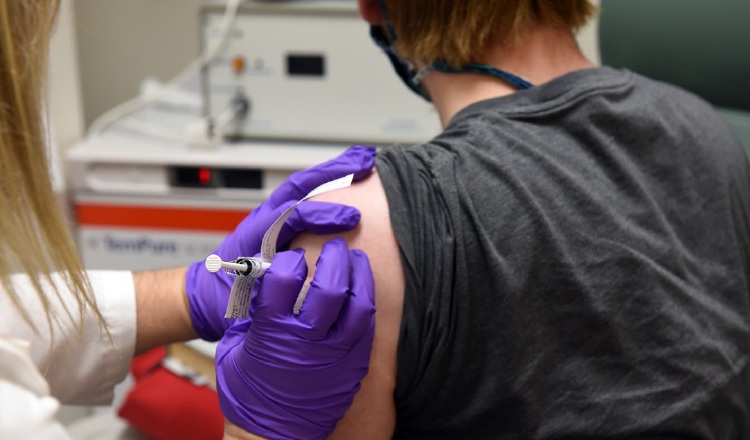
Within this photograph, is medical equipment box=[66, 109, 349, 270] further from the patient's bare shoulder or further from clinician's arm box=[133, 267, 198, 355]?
the patient's bare shoulder

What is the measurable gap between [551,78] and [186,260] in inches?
41.6

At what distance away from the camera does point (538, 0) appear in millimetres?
993

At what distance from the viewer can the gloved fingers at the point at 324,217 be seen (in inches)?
32.7

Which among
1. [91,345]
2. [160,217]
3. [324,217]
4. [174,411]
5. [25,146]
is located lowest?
[174,411]

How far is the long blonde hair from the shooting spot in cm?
63

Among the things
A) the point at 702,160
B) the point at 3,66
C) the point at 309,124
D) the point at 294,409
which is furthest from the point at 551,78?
the point at 309,124

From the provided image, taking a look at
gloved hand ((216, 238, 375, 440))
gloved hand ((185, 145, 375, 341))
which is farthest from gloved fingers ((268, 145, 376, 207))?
gloved hand ((216, 238, 375, 440))

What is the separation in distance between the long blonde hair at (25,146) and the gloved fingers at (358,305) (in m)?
0.28

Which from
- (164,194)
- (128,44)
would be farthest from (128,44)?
(164,194)

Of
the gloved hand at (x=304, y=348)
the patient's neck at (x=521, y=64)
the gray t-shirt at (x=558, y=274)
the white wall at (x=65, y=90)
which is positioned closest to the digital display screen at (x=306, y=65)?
the white wall at (x=65, y=90)

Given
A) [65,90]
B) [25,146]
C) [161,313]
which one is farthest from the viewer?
[65,90]

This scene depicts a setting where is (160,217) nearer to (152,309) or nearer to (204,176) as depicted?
(204,176)

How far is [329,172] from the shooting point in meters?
0.93

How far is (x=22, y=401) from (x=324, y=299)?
1.02ft
